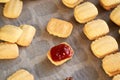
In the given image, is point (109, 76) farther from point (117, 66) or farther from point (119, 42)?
point (119, 42)

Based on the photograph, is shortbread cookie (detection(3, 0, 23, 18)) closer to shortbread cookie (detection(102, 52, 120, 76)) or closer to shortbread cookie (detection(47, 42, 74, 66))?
shortbread cookie (detection(47, 42, 74, 66))

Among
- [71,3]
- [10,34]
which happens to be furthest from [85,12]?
[10,34]

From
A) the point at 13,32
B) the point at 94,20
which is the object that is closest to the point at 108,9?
the point at 94,20

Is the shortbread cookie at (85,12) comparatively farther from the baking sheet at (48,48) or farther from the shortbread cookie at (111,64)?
the shortbread cookie at (111,64)

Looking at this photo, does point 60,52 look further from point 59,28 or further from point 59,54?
point 59,28

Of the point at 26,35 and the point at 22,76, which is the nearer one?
the point at 22,76
